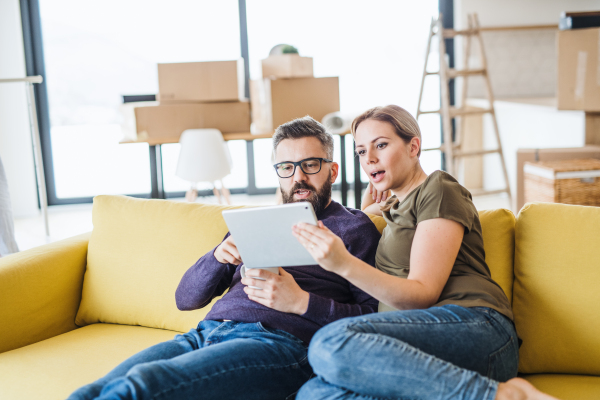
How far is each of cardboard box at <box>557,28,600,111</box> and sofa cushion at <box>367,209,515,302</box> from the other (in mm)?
2310

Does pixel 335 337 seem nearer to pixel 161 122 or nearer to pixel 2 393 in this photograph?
pixel 2 393

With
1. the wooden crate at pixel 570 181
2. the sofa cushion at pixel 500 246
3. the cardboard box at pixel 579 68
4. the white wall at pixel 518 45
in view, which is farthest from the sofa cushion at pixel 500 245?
the white wall at pixel 518 45

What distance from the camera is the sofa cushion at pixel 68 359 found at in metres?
1.38

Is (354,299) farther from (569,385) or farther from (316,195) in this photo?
(569,385)

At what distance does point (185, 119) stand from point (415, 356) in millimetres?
2751

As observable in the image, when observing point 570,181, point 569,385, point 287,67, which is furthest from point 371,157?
point 287,67

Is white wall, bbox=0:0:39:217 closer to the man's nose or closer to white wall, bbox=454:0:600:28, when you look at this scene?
white wall, bbox=454:0:600:28

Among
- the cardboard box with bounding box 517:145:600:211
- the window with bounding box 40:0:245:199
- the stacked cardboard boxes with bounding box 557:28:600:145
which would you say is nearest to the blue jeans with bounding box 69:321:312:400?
the cardboard box with bounding box 517:145:600:211

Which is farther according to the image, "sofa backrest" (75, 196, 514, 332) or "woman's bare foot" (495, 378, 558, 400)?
"sofa backrest" (75, 196, 514, 332)

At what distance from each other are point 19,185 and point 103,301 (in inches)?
143

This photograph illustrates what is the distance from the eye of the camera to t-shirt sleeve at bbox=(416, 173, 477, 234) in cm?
126

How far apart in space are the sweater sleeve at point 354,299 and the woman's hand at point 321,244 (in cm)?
23

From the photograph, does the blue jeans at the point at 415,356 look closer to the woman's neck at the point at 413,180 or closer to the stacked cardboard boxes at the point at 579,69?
the woman's neck at the point at 413,180

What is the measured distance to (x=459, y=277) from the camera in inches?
51.1
